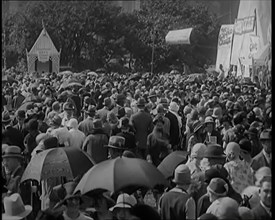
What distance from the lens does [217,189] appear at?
649cm

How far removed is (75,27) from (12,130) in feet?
84.8

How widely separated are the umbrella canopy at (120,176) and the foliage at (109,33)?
70.4 ft

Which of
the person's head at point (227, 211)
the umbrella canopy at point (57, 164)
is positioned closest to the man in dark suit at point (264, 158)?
the umbrella canopy at point (57, 164)

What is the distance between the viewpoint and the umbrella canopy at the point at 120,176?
6.96 m

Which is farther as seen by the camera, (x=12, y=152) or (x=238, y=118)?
(x=238, y=118)

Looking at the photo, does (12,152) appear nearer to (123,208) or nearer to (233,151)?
(123,208)

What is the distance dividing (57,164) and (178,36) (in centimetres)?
2988

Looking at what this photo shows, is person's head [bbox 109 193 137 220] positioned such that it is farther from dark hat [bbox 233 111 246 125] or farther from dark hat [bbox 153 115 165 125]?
dark hat [bbox 153 115 165 125]

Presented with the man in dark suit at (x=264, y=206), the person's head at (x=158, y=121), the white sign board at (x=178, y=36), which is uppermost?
the white sign board at (x=178, y=36)

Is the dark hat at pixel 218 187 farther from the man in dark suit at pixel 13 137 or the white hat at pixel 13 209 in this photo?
the man in dark suit at pixel 13 137

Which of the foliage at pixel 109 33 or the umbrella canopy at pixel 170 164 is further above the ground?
the foliage at pixel 109 33

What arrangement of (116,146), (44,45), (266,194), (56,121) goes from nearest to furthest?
1. (266,194)
2. (116,146)
3. (56,121)
4. (44,45)

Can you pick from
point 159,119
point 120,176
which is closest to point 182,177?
point 120,176

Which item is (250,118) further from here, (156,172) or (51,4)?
(51,4)
